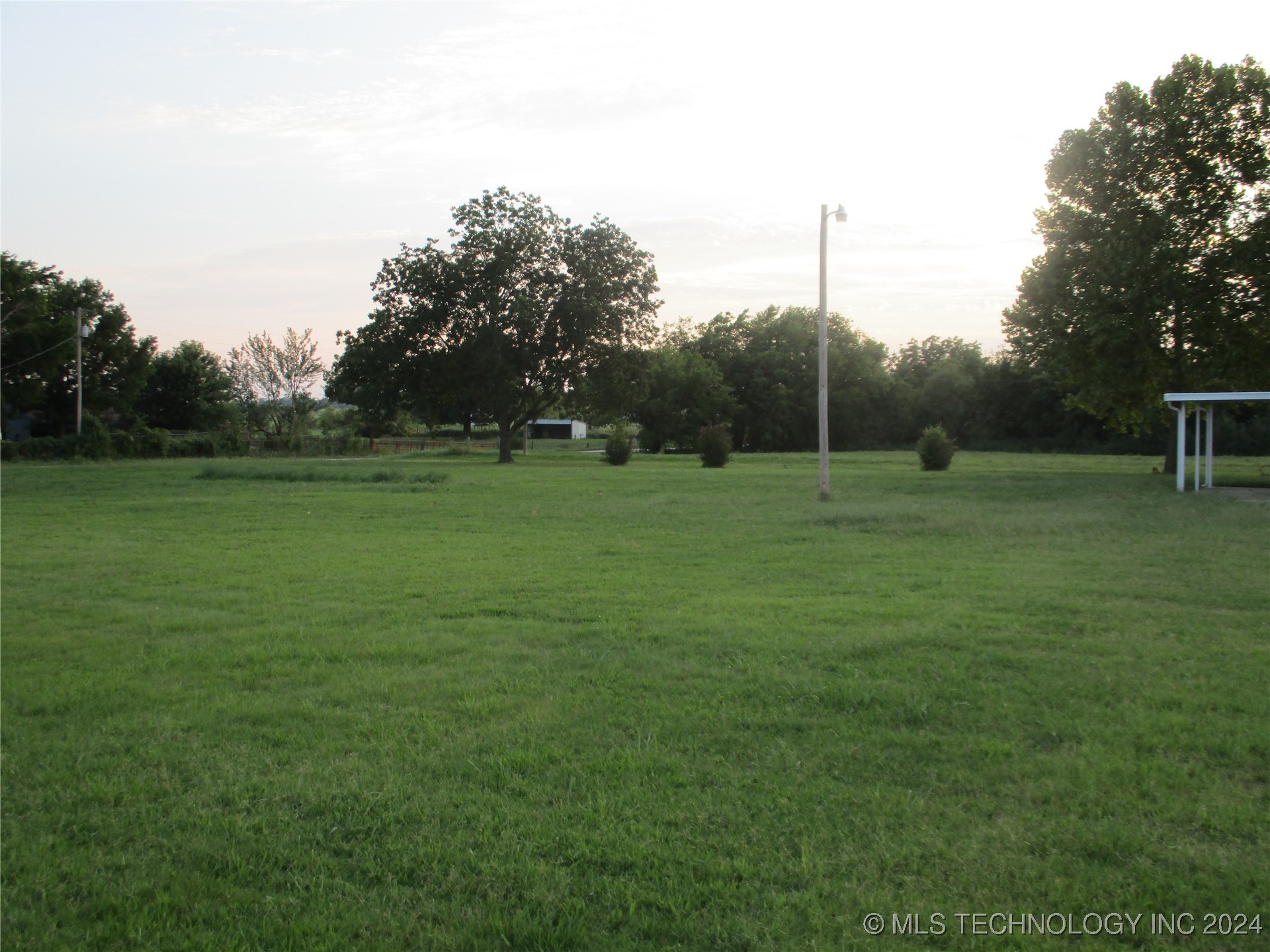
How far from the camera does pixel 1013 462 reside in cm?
4103

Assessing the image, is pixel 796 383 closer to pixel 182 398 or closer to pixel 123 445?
pixel 182 398

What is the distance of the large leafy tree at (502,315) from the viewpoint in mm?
39719

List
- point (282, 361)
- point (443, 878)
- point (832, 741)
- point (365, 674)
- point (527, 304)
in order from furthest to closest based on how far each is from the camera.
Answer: point (282, 361)
point (527, 304)
point (365, 674)
point (832, 741)
point (443, 878)

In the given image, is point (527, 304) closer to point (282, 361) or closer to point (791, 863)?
point (282, 361)

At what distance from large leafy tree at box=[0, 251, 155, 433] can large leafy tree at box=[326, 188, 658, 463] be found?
14.4m

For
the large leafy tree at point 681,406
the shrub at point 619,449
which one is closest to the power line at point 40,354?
the shrub at point 619,449

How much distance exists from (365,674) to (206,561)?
5.78 m

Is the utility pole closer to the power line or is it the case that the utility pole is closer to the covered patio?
the power line

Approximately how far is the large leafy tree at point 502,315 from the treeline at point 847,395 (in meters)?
22.2

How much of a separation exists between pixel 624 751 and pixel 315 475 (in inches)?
917

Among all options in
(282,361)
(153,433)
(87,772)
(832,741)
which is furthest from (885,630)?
(282,361)

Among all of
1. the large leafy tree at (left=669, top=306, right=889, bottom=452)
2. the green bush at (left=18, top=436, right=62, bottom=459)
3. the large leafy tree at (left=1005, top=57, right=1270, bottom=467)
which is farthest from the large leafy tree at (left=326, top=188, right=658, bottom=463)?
the large leafy tree at (left=669, top=306, right=889, bottom=452)

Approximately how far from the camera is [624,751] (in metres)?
4.27

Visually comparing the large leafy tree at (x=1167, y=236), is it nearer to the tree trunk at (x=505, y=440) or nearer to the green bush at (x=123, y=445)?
the tree trunk at (x=505, y=440)
